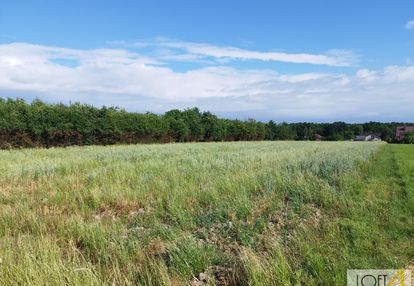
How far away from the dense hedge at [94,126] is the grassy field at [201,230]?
80.5 feet

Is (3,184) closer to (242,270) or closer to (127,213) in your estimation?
(127,213)

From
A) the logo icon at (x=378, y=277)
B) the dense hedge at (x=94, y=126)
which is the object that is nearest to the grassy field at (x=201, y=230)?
the logo icon at (x=378, y=277)

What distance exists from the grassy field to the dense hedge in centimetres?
2454

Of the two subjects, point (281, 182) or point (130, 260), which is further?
point (281, 182)

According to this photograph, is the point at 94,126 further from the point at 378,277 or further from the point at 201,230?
the point at 378,277

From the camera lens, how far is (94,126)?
40250 mm

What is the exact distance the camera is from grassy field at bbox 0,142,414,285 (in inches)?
189

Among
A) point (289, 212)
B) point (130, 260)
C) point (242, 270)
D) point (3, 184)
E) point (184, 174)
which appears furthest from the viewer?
point (184, 174)

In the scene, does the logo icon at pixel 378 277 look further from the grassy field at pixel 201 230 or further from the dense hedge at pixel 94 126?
the dense hedge at pixel 94 126

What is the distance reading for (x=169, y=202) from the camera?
8.12 metres

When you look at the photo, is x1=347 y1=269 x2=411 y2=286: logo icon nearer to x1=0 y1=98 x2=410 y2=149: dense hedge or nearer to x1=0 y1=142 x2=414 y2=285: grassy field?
x1=0 y1=142 x2=414 y2=285: grassy field

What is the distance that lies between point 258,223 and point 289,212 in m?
1.01

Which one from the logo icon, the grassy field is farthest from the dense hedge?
the logo icon

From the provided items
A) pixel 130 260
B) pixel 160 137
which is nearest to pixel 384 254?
pixel 130 260
